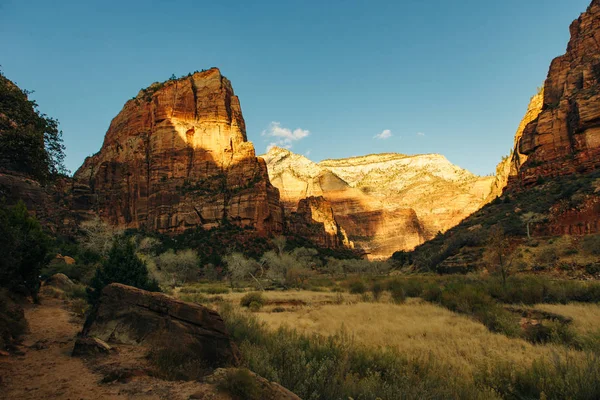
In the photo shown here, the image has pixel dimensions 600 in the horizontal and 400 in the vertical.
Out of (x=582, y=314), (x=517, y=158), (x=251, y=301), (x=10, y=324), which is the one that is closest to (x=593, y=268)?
(x=582, y=314)

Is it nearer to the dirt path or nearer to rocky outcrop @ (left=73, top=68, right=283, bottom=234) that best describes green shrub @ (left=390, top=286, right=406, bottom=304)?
the dirt path

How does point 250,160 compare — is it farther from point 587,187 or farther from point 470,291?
point 470,291

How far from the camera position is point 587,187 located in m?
29.0

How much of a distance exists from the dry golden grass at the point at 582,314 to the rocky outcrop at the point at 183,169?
196 ft

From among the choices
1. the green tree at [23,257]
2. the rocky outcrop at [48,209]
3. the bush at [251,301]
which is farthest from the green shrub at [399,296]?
the rocky outcrop at [48,209]

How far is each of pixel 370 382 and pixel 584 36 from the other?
217 feet

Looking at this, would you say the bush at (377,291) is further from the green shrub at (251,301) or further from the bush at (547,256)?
the bush at (547,256)

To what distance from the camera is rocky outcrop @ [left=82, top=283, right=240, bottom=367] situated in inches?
224

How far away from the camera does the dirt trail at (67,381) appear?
4152 millimetres

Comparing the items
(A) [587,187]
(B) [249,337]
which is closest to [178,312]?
(B) [249,337]

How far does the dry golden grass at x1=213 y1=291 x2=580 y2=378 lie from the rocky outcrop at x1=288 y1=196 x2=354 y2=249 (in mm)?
70934

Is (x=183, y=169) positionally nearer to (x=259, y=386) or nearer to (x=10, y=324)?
(x=10, y=324)

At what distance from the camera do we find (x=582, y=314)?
1005cm

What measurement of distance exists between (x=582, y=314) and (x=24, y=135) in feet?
58.7
